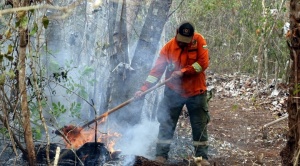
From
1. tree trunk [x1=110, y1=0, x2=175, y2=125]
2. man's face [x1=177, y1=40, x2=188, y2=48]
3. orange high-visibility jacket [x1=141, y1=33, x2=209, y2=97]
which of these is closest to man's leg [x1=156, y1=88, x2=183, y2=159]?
orange high-visibility jacket [x1=141, y1=33, x2=209, y2=97]

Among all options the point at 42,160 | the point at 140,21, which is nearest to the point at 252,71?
the point at 140,21

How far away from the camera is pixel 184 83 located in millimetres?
6438

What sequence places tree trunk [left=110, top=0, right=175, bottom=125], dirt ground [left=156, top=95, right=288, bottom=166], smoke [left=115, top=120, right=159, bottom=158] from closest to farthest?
dirt ground [left=156, top=95, right=288, bottom=166]
smoke [left=115, top=120, right=159, bottom=158]
tree trunk [left=110, top=0, right=175, bottom=125]

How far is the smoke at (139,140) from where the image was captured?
23.9 ft

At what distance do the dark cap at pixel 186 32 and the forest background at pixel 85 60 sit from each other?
1226mm

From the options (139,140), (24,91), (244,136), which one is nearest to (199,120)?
(139,140)

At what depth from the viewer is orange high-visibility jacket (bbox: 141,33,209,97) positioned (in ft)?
20.5

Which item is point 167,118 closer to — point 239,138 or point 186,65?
point 186,65

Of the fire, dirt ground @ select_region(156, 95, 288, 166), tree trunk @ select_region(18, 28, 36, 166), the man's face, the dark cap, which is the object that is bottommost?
dirt ground @ select_region(156, 95, 288, 166)

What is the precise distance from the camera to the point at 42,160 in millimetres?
5188

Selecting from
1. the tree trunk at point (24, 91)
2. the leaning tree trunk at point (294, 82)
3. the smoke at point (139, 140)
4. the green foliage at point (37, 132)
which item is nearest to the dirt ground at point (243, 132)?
the smoke at point (139, 140)

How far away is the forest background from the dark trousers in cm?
94

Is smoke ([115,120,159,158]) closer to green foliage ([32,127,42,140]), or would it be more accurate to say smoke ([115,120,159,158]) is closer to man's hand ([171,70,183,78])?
man's hand ([171,70,183,78])

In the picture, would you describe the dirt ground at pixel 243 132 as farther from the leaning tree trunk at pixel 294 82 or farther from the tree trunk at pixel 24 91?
the tree trunk at pixel 24 91
